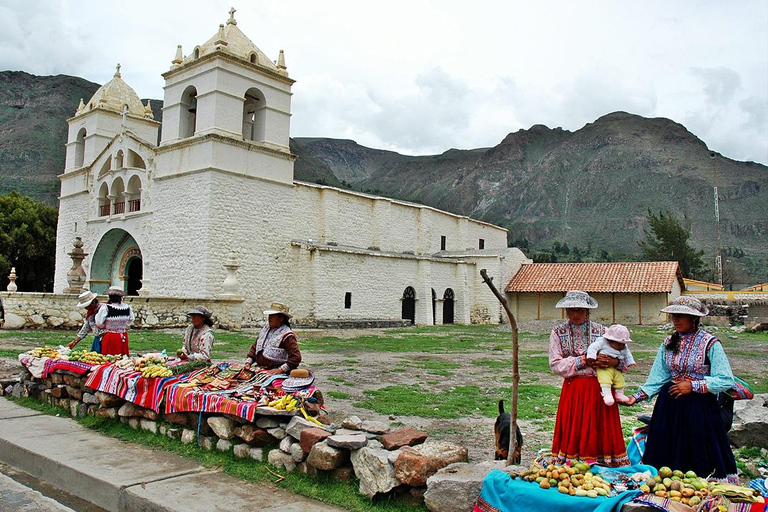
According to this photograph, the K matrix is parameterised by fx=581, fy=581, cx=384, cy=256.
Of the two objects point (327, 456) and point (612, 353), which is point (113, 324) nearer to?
point (327, 456)

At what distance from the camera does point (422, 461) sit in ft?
13.9

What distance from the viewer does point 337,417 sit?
7262 millimetres

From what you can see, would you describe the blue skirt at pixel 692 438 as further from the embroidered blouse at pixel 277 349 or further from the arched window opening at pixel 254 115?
the arched window opening at pixel 254 115

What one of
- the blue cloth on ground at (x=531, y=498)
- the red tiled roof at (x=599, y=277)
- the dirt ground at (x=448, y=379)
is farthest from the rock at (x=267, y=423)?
the red tiled roof at (x=599, y=277)

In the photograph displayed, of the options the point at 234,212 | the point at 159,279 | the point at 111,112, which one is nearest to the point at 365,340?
the point at 234,212

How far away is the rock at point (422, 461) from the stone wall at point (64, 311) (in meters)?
16.0

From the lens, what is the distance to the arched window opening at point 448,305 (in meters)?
33.5

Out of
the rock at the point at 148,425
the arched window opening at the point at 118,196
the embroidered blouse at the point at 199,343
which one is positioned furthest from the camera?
the arched window opening at the point at 118,196

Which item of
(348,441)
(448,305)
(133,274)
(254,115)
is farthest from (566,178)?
(348,441)

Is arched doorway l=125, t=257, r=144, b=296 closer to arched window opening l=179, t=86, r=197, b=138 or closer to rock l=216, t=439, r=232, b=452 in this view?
arched window opening l=179, t=86, r=197, b=138

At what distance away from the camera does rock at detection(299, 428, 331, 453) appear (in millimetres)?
4969

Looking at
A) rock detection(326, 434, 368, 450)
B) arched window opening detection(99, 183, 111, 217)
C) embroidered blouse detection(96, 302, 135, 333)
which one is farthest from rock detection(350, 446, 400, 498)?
arched window opening detection(99, 183, 111, 217)

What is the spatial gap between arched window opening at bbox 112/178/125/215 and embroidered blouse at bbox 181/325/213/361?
23.4 meters

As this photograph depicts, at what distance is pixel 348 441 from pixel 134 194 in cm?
2672
